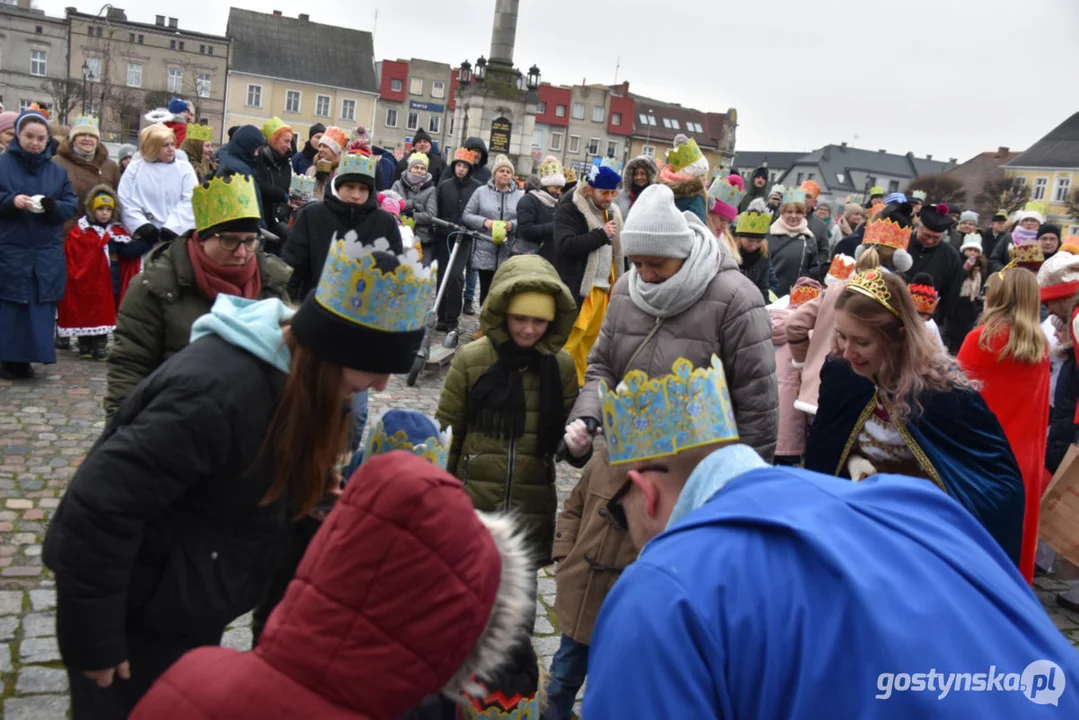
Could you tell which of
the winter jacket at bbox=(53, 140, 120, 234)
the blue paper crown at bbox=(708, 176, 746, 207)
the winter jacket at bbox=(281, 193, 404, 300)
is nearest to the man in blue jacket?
the winter jacket at bbox=(281, 193, 404, 300)

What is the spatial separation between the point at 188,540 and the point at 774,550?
1.65 meters

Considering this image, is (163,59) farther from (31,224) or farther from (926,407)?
(926,407)

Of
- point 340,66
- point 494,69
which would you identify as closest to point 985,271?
point 494,69

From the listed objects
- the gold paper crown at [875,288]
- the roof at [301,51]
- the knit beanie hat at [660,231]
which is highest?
the roof at [301,51]

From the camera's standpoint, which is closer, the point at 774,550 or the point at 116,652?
the point at 774,550

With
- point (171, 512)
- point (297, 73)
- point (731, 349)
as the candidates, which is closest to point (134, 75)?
point (297, 73)

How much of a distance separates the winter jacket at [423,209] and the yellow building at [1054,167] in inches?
2558

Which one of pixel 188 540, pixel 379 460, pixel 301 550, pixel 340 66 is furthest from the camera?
pixel 340 66

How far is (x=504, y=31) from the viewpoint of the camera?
119ft

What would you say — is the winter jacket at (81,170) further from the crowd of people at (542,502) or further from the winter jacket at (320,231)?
the crowd of people at (542,502)

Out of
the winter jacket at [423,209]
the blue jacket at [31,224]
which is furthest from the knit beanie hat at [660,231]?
the winter jacket at [423,209]

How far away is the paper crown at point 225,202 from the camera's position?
341cm

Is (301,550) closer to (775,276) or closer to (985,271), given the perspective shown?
(775,276)

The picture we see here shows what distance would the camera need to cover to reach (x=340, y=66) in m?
69.9
